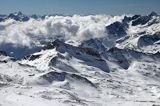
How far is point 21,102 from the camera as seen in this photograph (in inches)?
6821

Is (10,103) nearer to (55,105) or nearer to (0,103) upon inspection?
(0,103)

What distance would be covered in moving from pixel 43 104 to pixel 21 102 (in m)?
11.1

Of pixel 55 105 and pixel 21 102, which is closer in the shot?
pixel 21 102

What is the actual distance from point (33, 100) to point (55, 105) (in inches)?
420

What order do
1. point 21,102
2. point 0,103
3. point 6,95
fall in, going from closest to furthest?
1. point 0,103
2. point 21,102
3. point 6,95

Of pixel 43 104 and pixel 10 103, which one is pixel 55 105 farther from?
pixel 10 103

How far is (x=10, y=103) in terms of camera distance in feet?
544

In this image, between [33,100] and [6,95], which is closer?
[33,100]

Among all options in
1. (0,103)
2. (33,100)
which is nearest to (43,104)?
(33,100)

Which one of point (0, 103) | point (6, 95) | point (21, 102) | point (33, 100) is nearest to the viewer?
point (0, 103)

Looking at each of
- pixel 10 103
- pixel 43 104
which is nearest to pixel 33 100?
pixel 43 104

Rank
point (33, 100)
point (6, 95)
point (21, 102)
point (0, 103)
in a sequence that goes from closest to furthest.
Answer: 1. point (0, 103)
2. point (21, 102)
3. point (33, 100)
4. point (6, 95)

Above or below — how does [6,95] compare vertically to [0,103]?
above

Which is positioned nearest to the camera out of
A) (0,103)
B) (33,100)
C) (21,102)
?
(0,103)
